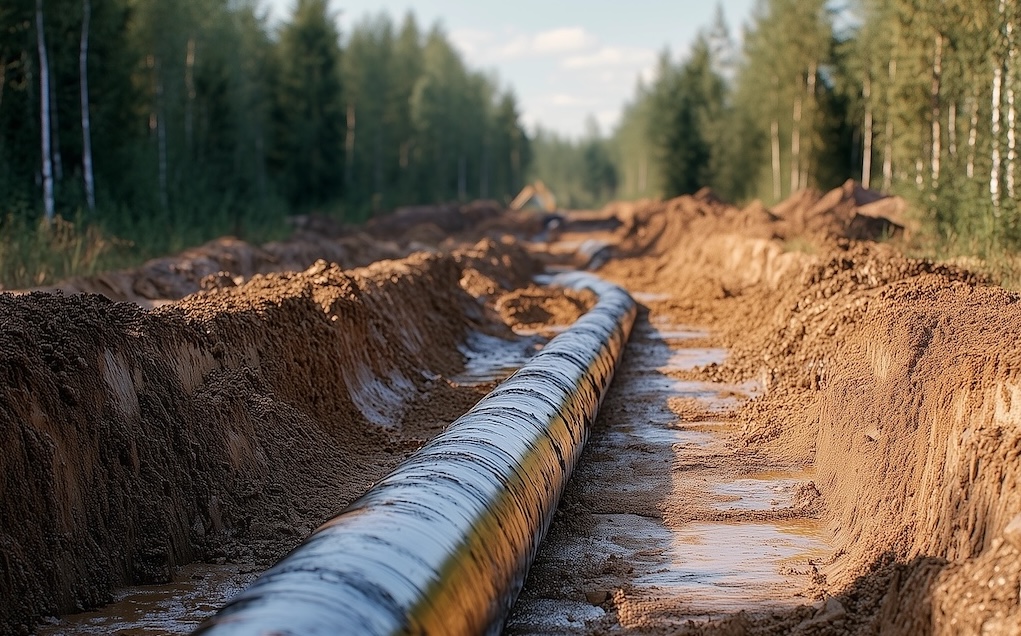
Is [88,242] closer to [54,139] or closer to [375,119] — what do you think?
[54,139]

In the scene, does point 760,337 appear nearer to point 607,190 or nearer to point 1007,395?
point 1007,395

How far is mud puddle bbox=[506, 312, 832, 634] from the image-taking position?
16.2ft

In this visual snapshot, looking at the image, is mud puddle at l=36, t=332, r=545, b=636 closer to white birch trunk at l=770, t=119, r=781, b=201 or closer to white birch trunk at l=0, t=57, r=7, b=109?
white birch trunk at l=0, t=57, r=7, b=109

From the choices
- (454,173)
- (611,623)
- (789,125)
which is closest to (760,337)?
(611,623)

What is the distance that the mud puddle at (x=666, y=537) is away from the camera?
16.2ft

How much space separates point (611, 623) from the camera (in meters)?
4.74

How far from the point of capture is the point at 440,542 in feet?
13.3

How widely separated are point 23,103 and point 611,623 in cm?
1997

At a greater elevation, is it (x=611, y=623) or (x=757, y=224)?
(x=757, y=224)

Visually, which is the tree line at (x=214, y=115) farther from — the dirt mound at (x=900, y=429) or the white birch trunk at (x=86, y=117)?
the dirt mound at (x=900, y=429)

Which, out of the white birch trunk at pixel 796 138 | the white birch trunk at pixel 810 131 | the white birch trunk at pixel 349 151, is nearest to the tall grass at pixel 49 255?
the white birch trunk at pixel 349 151

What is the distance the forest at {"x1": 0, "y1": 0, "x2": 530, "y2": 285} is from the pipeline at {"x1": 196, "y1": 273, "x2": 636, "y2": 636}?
8.11 m

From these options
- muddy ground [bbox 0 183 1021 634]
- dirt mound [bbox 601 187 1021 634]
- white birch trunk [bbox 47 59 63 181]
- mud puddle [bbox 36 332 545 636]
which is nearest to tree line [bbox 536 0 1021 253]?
dirt mound [bbox 601 187 1021 634]

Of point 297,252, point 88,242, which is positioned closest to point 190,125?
point 297,252
